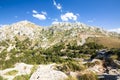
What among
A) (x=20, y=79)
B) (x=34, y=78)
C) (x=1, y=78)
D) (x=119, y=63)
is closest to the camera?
(x=34, y=78)

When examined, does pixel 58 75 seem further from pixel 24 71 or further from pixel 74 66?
pixel 24 71

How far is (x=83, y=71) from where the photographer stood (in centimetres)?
2112

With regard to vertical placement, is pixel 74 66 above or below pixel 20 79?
above

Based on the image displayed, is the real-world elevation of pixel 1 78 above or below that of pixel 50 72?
below

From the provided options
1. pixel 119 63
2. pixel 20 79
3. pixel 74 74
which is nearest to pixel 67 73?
pixel 74 74

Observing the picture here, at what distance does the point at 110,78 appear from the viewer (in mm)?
22391

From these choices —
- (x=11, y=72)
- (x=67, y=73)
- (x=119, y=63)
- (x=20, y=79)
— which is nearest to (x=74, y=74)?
(x=67, y=73)

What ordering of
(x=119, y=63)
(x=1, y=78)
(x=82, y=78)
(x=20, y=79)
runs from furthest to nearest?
(x=119, y=63), (x=1, y=78), (x=20, y=79), (x=82, y=78)

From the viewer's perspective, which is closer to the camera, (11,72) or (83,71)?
(83,71)

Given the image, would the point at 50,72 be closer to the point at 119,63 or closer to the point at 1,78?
the point at 1,78

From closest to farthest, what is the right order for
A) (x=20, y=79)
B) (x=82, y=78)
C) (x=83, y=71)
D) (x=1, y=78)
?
(x=82, y=78) → (x=83, y=71) → (x=20, y=79) → (x=1, y=78)

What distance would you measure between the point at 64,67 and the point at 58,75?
109 inches

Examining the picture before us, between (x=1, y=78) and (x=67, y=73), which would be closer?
(x=67, y=73)

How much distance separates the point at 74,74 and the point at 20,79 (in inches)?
750
